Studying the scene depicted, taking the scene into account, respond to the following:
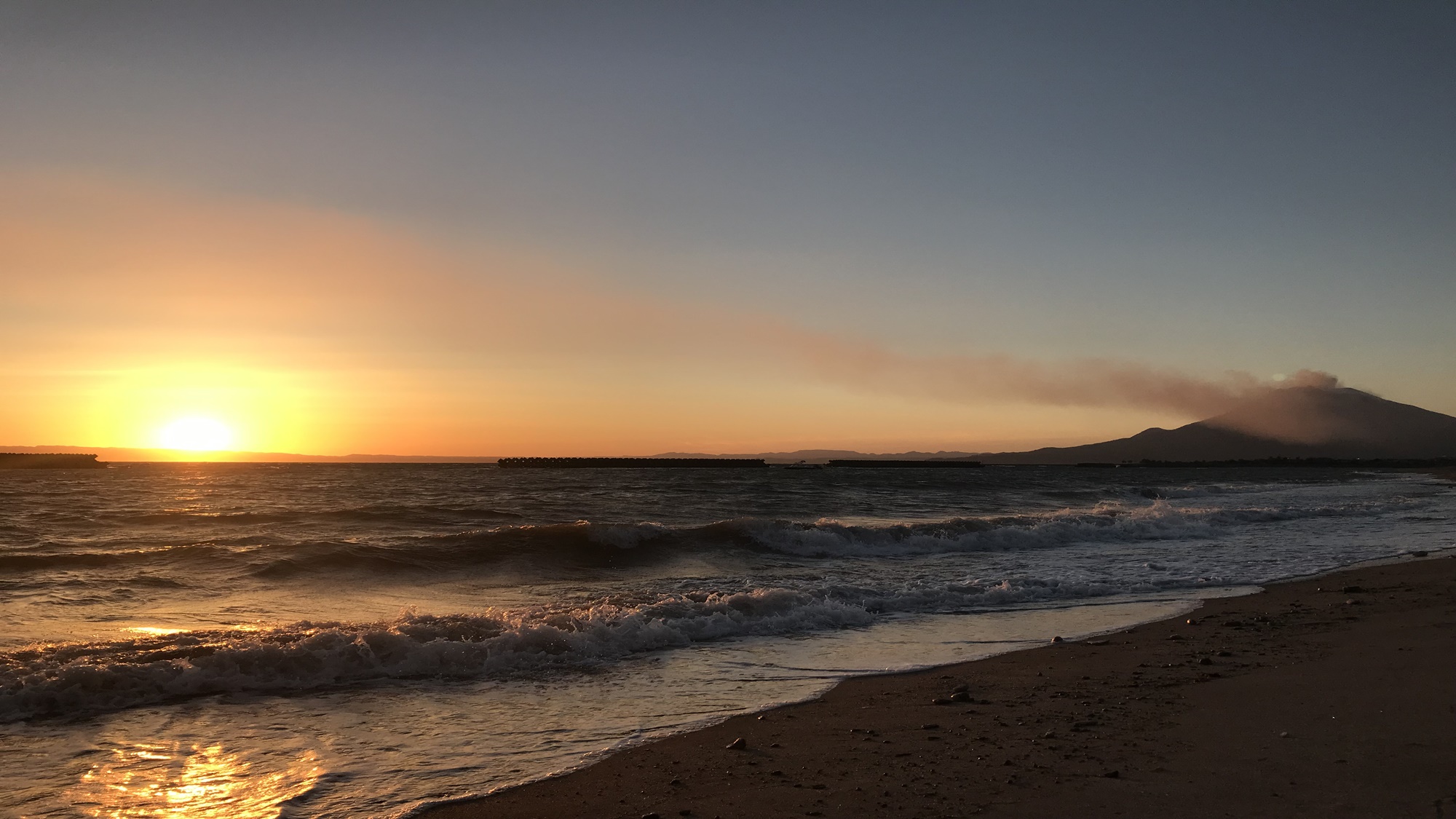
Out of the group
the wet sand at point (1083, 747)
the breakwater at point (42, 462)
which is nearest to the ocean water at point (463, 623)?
the wet sand at point (1083, 747)

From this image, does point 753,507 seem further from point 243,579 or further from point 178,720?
point 178,720

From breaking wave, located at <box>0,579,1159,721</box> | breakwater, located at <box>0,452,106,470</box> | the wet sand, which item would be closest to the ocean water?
breaking wave, located at <box>0,579,1159,721</box>

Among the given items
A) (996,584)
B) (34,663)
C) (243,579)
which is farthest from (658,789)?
(243,579)

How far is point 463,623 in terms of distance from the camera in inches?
375

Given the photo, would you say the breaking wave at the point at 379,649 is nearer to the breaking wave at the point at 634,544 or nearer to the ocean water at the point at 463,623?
the ocean water at the point at 463,623

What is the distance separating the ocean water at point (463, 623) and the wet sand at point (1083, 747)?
663 mm

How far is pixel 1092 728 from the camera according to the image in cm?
620

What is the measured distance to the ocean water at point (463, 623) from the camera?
5.82 meters

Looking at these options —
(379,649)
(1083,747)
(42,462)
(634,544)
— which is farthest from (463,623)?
(42,462)

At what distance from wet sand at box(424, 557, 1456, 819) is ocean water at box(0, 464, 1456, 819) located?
26.1 inches

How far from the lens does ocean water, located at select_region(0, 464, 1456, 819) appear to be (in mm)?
5816

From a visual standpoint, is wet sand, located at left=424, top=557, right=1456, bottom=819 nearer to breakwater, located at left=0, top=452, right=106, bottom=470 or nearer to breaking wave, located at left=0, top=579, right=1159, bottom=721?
breaking wave, located at left=0, top=579, right=1159, bottom=721

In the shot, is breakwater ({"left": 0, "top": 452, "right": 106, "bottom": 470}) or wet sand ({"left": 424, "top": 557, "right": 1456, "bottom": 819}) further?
breakwater ({"left": 0, "top": 452, "right": 106, "bottom": 470})

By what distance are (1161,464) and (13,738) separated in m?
180
